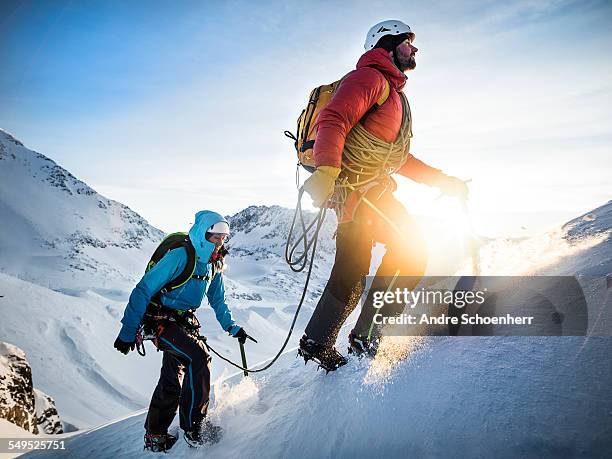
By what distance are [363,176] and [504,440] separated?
206 centimetres

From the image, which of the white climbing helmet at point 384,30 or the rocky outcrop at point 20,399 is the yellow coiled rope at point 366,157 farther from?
the rocky outcrop at point 20,399

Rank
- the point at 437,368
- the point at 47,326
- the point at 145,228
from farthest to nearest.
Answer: the point at 145,228, the point at 47,326, the point at 437,368

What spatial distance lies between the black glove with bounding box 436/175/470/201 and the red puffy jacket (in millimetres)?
896

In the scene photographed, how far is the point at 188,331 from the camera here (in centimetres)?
387

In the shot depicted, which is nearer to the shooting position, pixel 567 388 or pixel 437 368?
pixel 567 388

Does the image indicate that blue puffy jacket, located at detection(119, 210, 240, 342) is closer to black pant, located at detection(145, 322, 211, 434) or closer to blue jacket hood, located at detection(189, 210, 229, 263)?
blue jacket hood, located at detection(189, 210, 229, 263)

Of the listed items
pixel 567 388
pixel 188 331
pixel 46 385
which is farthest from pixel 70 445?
pixel 46 385

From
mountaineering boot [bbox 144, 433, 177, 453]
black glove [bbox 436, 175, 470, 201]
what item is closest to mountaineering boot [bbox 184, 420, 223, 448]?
mountaineering boot [bbox 144, 433, 177, 453]

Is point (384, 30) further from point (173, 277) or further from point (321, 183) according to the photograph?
point (173, 277)

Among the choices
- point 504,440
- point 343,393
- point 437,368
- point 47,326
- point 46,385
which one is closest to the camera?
point 504,440

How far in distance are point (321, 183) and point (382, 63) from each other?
117 centimetres

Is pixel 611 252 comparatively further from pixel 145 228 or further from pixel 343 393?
pixel 145 228

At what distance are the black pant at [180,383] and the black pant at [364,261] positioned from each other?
1.27 meters

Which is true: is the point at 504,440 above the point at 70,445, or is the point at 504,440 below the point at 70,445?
above
